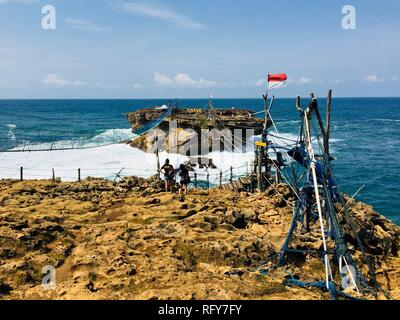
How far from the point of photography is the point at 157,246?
11797 mm

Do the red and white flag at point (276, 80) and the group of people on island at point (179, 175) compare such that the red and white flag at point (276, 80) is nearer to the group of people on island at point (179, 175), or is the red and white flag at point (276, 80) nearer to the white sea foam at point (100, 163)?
the group of people on island at point (179, 175)

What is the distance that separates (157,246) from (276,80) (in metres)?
7.68

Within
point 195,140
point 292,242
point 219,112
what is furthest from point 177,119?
point 292,242

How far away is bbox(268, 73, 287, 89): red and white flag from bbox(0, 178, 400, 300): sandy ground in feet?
17.0

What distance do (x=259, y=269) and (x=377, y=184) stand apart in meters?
27.1

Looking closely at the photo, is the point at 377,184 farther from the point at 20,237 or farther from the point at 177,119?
the point at 20,237

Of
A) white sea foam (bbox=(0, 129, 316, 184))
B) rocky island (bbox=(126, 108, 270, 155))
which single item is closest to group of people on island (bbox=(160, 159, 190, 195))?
white sea foam (bbox=(0, 129, 316, 184))

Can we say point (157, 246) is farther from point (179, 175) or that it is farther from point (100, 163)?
point (100, 163)

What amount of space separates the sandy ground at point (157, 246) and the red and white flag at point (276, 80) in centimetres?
519

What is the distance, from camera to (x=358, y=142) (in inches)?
2264

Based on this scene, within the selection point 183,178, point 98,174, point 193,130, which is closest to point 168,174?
point 183,178

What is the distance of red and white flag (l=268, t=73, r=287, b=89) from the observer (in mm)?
13914

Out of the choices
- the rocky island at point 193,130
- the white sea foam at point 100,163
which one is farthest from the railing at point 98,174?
the rocky island at point 193,130
